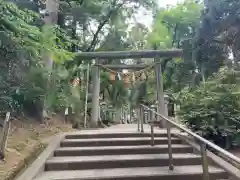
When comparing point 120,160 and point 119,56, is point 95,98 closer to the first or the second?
point 119,56

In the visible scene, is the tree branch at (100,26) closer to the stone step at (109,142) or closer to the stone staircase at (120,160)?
the stone staircase at (120,160)

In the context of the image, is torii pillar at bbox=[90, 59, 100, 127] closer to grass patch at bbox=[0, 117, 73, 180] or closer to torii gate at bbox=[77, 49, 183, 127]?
torii gate at bbox=[77, 49, 183, 127]

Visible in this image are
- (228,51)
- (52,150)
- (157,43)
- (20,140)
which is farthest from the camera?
(157,43)

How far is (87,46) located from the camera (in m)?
11.5

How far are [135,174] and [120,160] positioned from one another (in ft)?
1.60

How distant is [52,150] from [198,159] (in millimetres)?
2329

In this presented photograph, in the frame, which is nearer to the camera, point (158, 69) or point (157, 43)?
point (158, 69)

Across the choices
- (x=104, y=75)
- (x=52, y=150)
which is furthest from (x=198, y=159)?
(x=104, y=75)

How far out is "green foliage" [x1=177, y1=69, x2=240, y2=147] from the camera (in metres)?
4.02

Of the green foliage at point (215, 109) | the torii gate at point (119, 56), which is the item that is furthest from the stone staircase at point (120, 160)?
the torii gate at point (119, 56)

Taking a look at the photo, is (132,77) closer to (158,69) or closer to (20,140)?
(158,69)

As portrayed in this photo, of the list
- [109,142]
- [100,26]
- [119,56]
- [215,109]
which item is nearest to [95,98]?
[119,56]

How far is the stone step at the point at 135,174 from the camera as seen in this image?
9.56ft

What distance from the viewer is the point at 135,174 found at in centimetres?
298
